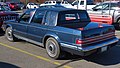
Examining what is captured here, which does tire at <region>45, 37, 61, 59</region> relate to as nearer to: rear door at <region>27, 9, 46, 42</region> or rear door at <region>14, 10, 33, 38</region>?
rear door at <region>27, 9, 46, 42</region>

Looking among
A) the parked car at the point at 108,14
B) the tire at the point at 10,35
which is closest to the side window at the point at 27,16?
the tire at the point at 10,35

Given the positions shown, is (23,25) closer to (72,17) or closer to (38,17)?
(38,17)

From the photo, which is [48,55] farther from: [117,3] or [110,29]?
[117,3]

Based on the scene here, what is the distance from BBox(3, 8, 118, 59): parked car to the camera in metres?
6.00

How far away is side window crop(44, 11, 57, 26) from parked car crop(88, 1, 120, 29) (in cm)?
642

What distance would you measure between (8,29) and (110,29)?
4.61 meters

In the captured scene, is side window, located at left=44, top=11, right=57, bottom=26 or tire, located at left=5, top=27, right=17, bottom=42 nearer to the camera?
side window, located at left=44, top=11, right=57, bottom=26

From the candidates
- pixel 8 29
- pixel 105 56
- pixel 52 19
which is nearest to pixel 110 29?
pixel 105 56

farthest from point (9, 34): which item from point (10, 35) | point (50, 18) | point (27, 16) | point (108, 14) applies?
point (108, 14)

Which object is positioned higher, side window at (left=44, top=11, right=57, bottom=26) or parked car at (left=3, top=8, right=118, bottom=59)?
side window at (left=44, top=11, right=57, bottom=26)

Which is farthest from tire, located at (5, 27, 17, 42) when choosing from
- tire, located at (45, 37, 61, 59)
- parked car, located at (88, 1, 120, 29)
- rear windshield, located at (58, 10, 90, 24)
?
parked car, located at (88, 1, 120, 29)

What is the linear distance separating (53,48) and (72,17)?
1315mm

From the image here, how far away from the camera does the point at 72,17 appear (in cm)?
732

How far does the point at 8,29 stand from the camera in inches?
370
